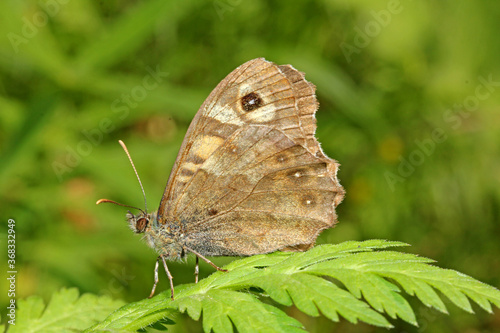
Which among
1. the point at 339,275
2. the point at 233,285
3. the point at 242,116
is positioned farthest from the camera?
the point at 242,116

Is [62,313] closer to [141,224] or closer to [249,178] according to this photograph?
[141,224]

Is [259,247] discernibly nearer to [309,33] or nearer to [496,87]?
[309,33]

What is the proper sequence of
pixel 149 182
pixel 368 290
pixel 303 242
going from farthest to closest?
pixel 149 182 → pixel 303 242 → pixel 368 290

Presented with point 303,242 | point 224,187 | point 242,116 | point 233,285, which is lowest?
point 233,285

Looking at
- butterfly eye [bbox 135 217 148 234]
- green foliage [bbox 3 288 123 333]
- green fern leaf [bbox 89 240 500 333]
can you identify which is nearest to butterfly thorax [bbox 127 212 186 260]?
butterfly eye [bbox 135 217 148 234]

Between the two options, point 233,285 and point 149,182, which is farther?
point 149,182

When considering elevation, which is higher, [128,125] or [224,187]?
[128,125]

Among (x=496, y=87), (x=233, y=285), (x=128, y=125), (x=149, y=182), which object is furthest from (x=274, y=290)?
(x=496, y=87)
